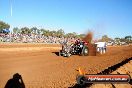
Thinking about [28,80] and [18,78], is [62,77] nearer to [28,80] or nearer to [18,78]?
[28,80]

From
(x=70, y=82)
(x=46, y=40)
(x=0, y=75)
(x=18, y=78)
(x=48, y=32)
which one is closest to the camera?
(x=18, y=78)

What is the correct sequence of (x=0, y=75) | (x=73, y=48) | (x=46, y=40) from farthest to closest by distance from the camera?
(x=46, y=40) < (x=73, y=48) < (x=0, y=75)

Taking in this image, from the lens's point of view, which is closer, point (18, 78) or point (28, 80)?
point (18, 78)

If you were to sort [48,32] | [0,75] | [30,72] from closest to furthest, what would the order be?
[0,75] → [30,72] → [48,32]

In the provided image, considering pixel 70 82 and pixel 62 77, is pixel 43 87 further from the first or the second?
pixel 62 77

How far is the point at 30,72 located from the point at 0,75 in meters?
1.54

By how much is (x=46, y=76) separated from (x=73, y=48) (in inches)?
381

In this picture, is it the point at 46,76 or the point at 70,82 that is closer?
the point at 70,82

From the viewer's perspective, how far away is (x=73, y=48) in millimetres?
20328

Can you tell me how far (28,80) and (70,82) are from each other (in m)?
1.77

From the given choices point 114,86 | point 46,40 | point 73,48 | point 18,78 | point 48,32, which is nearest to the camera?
point 114,86

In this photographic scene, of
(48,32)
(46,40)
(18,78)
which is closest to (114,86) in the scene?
(18,78)

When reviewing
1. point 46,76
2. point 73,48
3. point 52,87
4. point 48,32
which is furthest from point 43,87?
point 48,32

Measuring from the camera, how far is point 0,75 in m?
10.7
